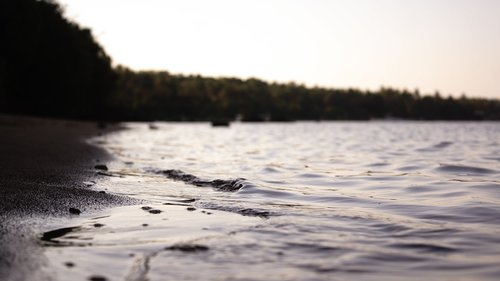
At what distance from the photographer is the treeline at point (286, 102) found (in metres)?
142

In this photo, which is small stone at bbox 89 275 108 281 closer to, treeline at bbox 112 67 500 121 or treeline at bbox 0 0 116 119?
treeline at bbox 0 0 116 119

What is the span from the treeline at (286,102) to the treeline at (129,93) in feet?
1.14

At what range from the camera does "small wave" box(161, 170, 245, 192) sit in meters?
8.07

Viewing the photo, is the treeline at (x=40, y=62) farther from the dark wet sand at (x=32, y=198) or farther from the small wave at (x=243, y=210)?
the small wave at (x=243, y=210)

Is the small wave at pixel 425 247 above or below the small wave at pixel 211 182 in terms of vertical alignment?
above

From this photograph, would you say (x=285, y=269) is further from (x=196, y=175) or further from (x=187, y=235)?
(x=196, y=175)

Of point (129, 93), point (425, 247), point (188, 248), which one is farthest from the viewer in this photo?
point (129, 93)

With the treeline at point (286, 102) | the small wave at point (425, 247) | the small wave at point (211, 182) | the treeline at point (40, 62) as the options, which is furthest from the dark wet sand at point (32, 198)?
the treeline at point (286, 102)

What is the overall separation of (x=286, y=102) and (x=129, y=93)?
206ft

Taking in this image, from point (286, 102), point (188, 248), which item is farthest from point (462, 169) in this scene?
point (286, 102)

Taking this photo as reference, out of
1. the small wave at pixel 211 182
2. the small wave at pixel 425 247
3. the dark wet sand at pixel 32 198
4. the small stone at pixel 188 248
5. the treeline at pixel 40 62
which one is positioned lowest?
the small wave at pixel 211 182

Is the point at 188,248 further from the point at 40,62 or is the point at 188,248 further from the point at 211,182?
the point at 40,62

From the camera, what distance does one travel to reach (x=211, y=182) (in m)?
8.62

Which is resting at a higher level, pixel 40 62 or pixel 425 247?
pixel 40 62
